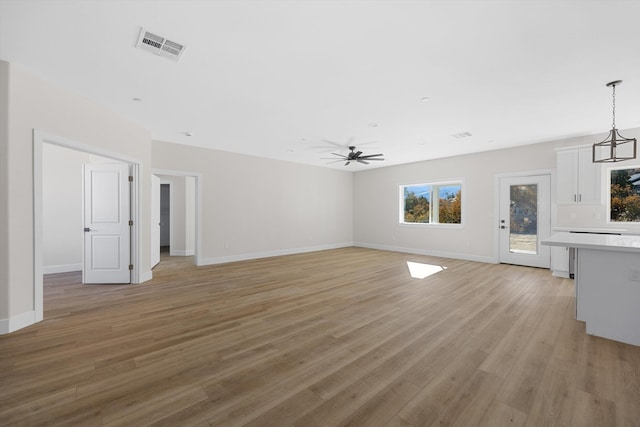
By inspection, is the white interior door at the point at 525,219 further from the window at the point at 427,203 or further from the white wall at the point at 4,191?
the white wall at the point at 4,191

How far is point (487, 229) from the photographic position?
6.47 metres

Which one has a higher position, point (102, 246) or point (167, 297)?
point (102, 246)

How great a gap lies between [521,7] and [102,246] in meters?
6.39

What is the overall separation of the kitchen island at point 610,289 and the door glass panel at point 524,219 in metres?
3.58

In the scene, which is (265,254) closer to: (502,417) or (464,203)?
(464,203)

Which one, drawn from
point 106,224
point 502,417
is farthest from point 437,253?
point 106,224

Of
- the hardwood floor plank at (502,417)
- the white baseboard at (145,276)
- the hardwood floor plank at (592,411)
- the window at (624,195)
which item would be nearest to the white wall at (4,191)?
the white baseboard at (145,276)

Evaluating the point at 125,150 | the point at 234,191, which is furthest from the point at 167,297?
the point at 234,191

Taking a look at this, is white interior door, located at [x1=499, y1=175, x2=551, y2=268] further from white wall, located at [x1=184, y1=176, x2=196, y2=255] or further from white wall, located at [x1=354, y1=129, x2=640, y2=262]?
white wall, located at [x1=184, y1=176, x2=196, y2=255]

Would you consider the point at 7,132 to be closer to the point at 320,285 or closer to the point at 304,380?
the point at 304,380

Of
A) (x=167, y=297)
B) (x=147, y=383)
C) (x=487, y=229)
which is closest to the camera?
(x=147, y=383)

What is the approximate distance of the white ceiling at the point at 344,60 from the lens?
2031 mm

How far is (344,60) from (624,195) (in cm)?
608

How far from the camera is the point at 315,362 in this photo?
7.08 ft
